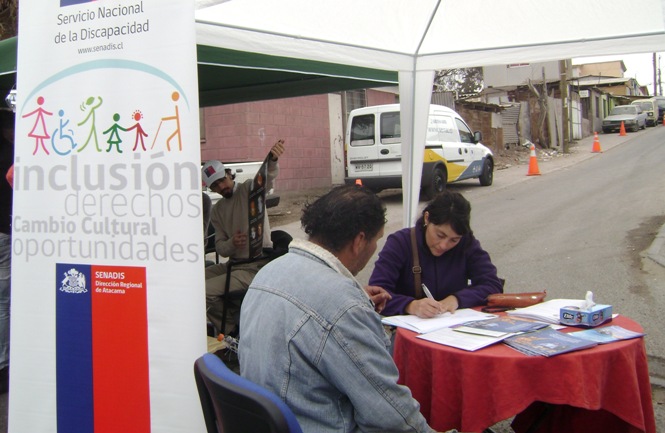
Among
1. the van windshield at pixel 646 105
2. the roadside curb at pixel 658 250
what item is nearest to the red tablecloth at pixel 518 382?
the roadside curb at pixel 658 250

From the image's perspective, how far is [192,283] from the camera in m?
2.50

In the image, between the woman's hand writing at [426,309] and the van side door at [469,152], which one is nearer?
the woman's hand writing at [426,309]

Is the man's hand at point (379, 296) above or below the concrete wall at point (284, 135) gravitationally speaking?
below

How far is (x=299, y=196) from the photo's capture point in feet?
47.0

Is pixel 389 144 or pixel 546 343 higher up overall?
pixel 389 144

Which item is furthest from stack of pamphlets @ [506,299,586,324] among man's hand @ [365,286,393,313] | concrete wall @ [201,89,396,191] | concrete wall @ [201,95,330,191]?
concrete wall @ [201,95,330,191]

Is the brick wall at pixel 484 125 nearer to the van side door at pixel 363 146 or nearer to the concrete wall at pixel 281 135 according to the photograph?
the concrete wall at pixel 281 135

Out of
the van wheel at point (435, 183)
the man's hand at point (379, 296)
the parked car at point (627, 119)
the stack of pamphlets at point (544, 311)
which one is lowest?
the stack of pamphlets at point (544, 311)

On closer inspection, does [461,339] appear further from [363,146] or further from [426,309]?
[363,146]

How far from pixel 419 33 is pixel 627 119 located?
106ft

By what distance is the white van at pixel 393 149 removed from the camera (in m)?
12.4

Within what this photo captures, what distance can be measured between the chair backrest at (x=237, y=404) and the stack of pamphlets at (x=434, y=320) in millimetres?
1230

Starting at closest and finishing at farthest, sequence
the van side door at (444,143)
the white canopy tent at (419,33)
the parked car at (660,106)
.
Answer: the white canopy tent at (419,33) < the van side door at (444,143) < the parked car at (660,106)

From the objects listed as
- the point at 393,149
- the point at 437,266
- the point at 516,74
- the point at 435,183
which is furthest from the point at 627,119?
the point at 437,266
